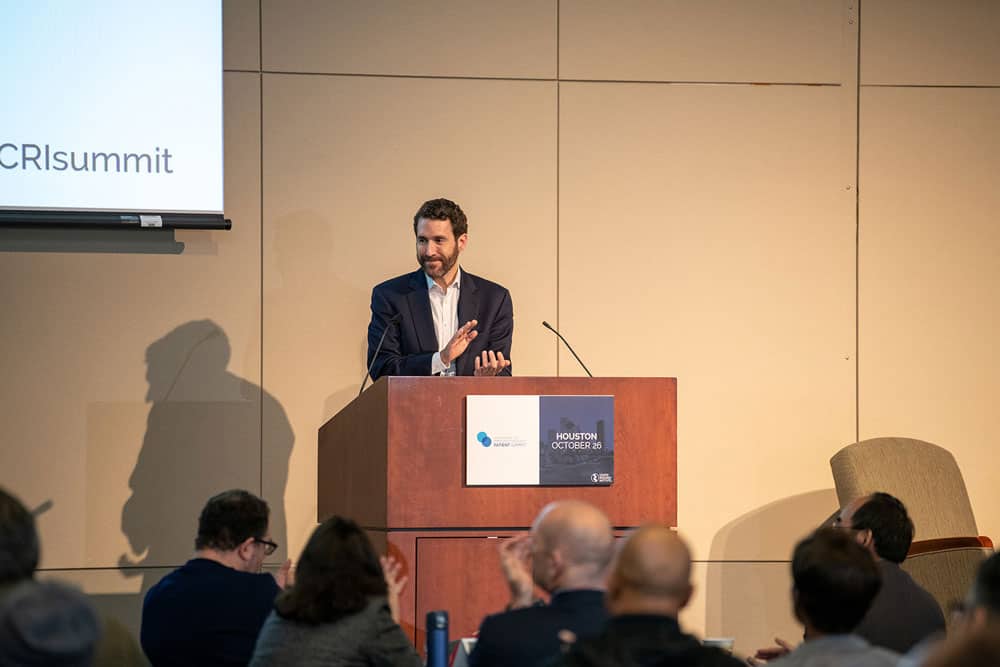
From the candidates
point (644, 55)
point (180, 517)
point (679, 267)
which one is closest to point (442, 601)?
point (180, 517)

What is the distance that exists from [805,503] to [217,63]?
3724 mm

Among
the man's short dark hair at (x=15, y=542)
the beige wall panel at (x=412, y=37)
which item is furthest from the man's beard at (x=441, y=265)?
the man's short dark hair at (x=15, y=542)

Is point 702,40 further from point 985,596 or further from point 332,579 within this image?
point 985,596

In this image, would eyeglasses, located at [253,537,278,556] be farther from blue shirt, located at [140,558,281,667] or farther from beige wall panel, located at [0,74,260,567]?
beige wall panel, located at [0,74,260,567]

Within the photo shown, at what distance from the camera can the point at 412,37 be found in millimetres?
6379

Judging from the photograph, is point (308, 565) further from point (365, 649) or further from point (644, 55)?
point (644, 55)

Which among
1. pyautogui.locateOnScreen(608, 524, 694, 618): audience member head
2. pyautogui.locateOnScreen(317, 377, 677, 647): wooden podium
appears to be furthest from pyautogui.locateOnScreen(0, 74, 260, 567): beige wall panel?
pyautogui.locateOnScreen(608, 524, 694, 618): audience member head

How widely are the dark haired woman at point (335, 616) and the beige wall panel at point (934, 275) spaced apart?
4.22m

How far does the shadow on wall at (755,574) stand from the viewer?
6.42 m

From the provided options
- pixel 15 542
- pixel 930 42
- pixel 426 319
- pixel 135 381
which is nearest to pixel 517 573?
pixel 15 542

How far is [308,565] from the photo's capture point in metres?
2.94

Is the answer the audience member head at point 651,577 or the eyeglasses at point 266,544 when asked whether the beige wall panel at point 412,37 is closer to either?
the eyeglasses at point 266,544

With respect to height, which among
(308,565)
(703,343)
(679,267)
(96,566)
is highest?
(679,267)

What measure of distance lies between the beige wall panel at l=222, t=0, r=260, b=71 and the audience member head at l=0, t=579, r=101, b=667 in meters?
4.75
